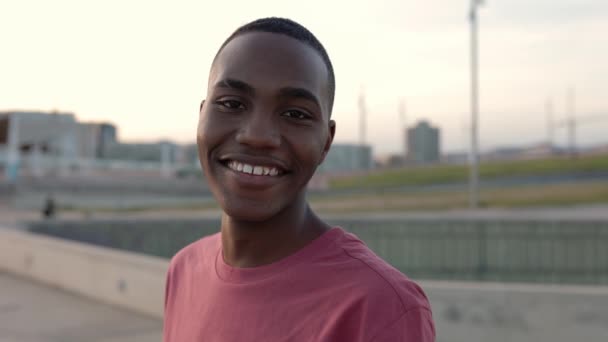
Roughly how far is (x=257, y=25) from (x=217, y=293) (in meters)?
0.66

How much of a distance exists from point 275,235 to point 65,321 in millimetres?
5550

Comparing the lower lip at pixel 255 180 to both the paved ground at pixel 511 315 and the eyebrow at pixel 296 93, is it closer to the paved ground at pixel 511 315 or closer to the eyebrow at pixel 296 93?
the eyebrow at pixel 296 93

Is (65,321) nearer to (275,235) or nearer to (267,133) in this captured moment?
(275,235)

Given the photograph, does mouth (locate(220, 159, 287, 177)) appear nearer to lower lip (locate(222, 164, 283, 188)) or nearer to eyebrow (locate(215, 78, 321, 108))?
lower lip (locate(222, 164, 283, 188))

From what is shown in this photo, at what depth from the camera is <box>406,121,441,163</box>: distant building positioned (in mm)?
83938

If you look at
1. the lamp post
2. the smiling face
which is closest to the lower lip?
the smiling face

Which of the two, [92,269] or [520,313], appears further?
[92,269]

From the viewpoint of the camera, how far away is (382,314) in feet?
3.82

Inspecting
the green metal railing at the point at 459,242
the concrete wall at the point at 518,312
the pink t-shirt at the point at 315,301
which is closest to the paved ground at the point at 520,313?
the concrete wall at the point at 518,312

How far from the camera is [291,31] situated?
4.59 ft

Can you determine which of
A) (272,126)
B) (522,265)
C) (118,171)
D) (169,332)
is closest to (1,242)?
(169,332)

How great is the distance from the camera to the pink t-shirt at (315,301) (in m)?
1.17

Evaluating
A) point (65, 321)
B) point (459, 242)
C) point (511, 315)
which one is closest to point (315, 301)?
point (511, 315)

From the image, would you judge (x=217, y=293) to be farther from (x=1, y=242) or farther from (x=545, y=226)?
(x=545, y=226)
